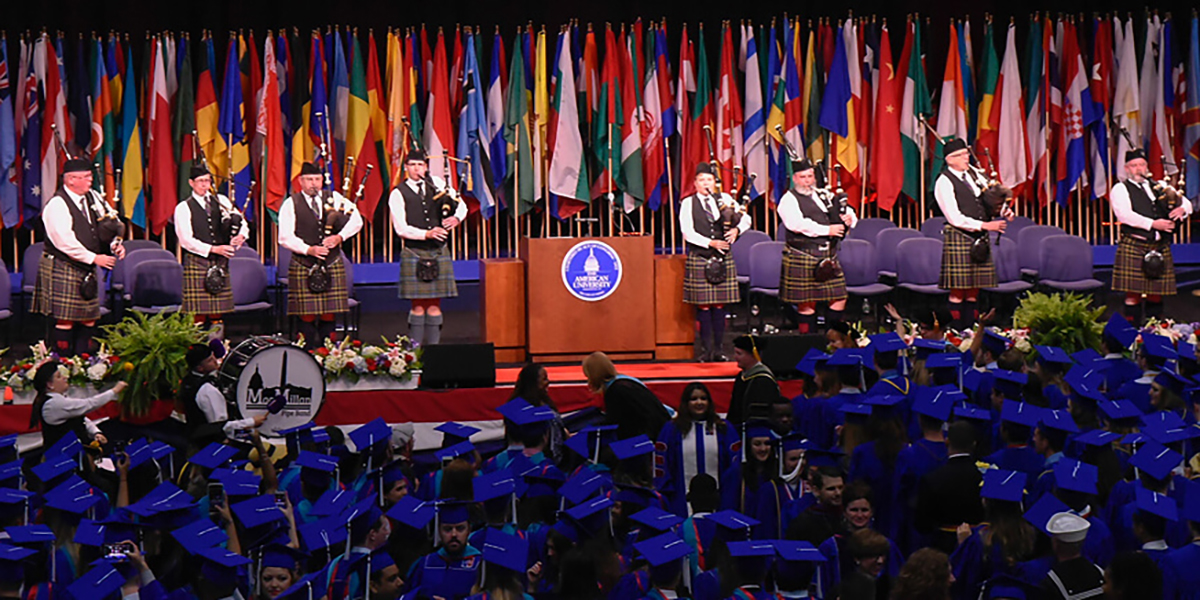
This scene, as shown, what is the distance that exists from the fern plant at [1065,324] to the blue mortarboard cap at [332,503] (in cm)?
529

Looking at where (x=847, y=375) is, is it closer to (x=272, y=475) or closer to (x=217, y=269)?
(x=272, y=475)

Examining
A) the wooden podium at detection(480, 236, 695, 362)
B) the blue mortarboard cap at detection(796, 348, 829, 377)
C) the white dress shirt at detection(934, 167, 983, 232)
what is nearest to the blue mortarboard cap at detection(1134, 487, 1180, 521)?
the blue mortarboard cap at detection(796, 348, 829, 377)

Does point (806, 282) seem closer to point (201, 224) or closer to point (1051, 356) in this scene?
point (1051, 356)

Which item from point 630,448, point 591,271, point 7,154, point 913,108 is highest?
point 913,108

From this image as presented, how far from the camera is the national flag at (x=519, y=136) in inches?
518

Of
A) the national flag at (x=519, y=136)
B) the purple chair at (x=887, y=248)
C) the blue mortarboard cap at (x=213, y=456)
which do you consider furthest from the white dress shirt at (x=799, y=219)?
the blue mortarboard cap at (x=213, y=456)

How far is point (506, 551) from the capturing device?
4.45 meters

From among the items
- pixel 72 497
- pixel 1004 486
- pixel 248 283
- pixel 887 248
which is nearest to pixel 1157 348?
pixel 1004 486

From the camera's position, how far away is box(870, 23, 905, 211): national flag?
1353 cm

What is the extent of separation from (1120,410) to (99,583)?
14.5ft

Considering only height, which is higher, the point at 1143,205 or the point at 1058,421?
the point at 1143,205

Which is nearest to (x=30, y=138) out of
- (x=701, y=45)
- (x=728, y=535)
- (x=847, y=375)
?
(x=701, y=45)

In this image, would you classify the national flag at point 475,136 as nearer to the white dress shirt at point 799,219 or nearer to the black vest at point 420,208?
the black vest at point 420,208

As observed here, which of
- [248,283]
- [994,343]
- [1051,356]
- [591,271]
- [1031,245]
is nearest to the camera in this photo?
[1051,356]
